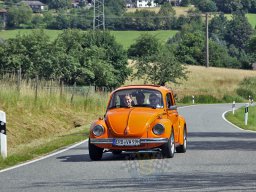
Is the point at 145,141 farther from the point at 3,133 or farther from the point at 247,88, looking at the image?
the point at 247,88

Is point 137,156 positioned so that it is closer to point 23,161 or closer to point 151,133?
point 151,133

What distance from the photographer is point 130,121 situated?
18.5 meters

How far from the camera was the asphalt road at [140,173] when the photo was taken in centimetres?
1352

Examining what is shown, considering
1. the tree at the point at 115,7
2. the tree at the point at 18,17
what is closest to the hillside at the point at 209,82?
the tree at the point at 18,17

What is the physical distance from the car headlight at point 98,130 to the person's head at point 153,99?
5.34 ft

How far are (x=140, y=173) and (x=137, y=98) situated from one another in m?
4.76

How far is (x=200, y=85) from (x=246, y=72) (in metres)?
14.2

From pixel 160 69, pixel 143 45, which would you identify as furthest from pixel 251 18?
pixel 160 69

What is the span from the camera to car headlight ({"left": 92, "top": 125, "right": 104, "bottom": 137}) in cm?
1858

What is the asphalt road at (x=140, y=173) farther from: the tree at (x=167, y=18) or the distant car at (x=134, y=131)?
the tree at (x=167, y=18)

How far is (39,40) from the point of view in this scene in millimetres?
64625

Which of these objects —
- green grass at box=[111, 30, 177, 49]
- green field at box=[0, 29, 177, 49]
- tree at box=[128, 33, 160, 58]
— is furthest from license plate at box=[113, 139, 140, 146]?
green grass at box=[111, 30, 177, 49]

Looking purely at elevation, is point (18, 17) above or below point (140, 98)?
below

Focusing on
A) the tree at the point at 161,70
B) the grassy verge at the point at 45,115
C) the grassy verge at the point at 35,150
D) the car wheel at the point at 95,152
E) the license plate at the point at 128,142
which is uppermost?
the license plate at the point at 128,142
